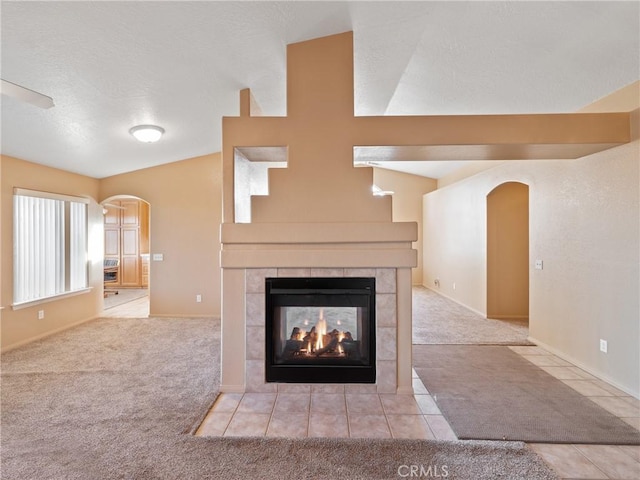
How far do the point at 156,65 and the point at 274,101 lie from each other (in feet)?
4.48

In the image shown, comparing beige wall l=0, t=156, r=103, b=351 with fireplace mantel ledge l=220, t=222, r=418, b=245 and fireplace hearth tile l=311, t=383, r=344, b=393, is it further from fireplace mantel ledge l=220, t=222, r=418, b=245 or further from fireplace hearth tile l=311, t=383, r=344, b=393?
fireplace hearth tile l=311, t=383, r=344, b=393

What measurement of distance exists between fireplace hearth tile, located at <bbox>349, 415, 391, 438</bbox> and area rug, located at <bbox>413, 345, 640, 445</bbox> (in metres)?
0.49

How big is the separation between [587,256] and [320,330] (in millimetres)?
2879

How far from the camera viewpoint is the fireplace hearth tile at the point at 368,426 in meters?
2.12

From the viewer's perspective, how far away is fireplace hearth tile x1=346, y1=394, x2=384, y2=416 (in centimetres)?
239

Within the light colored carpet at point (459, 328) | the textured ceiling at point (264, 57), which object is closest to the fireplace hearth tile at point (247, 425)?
the light colored carpet at point (459, 328)

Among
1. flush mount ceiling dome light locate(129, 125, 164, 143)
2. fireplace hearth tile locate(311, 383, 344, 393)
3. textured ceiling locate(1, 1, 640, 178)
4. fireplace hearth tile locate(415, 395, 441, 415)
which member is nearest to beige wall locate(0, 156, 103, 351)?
textured ceiling locate(1, 1, 640, 178)

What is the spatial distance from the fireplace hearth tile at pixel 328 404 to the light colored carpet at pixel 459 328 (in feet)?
5.79

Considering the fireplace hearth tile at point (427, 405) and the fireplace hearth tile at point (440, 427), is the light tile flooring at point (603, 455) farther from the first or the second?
the fireplace hearth tile at point (427, 405)

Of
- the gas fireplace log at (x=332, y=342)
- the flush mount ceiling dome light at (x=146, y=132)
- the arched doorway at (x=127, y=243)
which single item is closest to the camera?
the gas fireplace log at (x=332, y=342)

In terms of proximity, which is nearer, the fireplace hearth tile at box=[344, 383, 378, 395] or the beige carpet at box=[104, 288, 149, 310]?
the fireplace hearth tile at box=[344, 383, 378, 395]

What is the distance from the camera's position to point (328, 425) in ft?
7.29

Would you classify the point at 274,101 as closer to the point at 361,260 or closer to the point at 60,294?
the point at 361,260

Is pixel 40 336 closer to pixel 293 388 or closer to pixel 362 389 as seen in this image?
pixel 293 388
